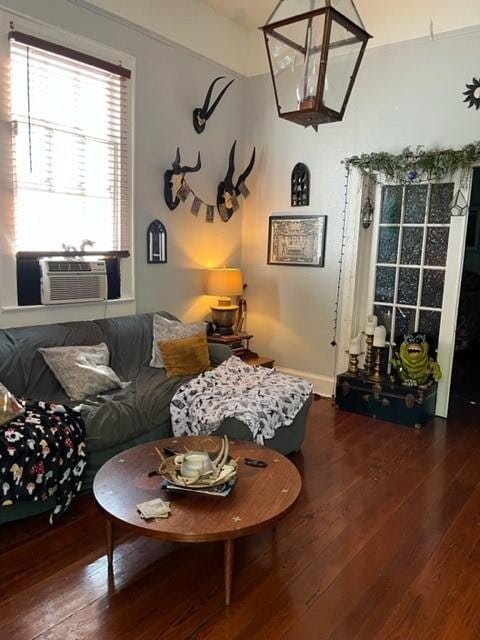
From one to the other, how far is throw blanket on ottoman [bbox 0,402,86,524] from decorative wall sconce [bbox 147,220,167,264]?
1.84 metres

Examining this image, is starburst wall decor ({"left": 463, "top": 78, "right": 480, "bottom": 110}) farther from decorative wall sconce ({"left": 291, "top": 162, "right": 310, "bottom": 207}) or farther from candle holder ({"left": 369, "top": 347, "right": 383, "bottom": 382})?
candle holder ({"left": 369, "top": 347, "right": 383, "bottom": 382})

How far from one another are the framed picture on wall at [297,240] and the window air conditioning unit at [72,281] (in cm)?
181

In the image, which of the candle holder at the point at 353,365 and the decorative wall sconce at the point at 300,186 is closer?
the candle holder at the point at 353,365

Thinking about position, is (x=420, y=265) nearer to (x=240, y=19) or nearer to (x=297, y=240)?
(x=297, y=240)

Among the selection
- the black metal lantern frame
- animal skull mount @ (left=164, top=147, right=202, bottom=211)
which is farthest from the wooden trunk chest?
the black metal lantern frame

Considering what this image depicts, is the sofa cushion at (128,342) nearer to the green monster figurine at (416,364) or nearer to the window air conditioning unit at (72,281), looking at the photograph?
the window air conditioning unit at (72,281)

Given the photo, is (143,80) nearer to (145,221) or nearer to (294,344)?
(145,221)

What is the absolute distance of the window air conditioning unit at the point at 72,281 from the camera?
133 inches

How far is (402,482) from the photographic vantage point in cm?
295

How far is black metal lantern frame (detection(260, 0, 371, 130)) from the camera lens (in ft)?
6.40

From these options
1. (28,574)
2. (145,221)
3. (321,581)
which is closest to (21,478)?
(28,574)

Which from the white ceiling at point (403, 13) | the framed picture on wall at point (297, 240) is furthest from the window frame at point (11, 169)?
the framed picture on wall at point (297, 240)

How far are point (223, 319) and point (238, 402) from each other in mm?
1703

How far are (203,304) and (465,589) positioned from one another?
3239 millimetres
